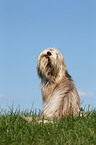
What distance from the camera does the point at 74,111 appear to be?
688 centimetres

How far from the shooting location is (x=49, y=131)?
19.7 ft

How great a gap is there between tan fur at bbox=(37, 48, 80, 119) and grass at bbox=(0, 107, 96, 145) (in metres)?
0.30

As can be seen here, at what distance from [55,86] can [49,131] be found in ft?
4.87

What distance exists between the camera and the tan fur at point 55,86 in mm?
6754

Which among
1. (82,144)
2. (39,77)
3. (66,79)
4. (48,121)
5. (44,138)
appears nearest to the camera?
(82,144)

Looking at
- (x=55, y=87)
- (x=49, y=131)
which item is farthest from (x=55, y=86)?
(x=49, y=131)

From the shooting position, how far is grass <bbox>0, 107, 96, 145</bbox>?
17.9 feet

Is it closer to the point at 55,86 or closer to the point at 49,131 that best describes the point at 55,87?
the point at 55,86

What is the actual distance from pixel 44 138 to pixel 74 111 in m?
→ 1.45

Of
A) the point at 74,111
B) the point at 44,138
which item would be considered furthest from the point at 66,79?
the point at 44,138

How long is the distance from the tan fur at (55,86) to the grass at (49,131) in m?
0.30

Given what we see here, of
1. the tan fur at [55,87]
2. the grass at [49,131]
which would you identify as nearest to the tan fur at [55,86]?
the tan fur at [55,87]

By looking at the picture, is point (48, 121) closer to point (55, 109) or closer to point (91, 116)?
point (55, 109)

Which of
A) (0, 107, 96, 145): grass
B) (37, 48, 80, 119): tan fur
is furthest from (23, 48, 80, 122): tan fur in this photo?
(0, 107, 96, 145): grass
